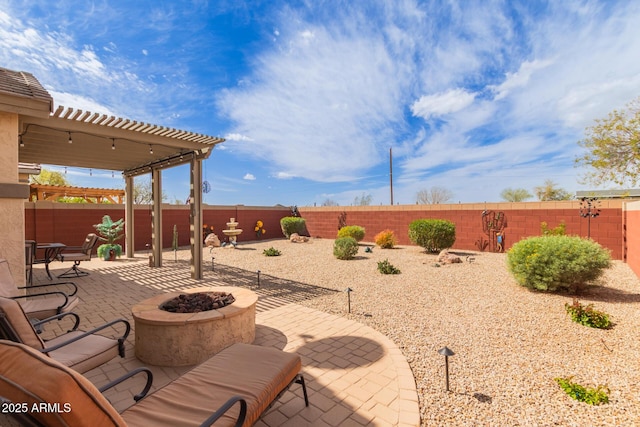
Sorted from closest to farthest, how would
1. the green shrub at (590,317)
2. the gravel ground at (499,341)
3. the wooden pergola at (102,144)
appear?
1. the gravel ground at (499,341)
2. the green shrub at (590,317)
3. the wooden pergola at (102,144)

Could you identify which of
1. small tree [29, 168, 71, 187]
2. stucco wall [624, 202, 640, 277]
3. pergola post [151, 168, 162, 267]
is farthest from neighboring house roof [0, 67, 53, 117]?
small tree [29, 168, 71, 187]

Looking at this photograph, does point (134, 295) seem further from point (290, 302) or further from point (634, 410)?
point (634, 410)

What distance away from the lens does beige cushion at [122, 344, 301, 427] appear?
1.66 metres

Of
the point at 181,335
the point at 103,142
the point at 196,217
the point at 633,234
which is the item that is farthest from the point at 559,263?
the point at 103,142

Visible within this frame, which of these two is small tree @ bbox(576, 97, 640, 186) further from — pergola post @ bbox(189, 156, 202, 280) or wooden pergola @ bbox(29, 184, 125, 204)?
wooden pergola @ bbox(29, 184, 125, 204)

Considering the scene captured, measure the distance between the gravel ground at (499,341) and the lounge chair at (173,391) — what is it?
1291 millimetres

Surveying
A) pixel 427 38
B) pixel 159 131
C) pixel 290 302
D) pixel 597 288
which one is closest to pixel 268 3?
pixel 159 131

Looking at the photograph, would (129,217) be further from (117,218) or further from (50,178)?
(50,178)

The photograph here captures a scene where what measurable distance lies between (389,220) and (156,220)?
9.90 m

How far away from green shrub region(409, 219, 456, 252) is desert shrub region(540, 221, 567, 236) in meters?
2.89

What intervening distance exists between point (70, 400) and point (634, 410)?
3.76m

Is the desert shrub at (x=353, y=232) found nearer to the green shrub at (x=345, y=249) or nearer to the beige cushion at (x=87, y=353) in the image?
the green shrub at (x=345, y=249)

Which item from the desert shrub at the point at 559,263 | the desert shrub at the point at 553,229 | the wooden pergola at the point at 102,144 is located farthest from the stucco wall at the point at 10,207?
the desert shrub at the point at 553,229

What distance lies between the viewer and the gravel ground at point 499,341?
2.34m
